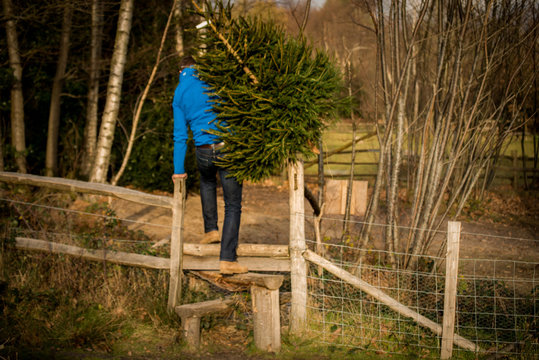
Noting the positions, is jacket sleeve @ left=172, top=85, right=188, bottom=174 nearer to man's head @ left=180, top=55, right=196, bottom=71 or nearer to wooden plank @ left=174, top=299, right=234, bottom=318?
man's head @ left=180, top=55, right=196, bottom=71

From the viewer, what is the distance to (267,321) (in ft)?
14.0

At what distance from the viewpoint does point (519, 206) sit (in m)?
12.0

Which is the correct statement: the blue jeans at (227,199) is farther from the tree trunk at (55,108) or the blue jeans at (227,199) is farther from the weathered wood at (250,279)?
the tree trunk at (55,108)

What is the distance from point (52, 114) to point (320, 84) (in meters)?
7.70

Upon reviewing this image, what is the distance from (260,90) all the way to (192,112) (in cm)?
73

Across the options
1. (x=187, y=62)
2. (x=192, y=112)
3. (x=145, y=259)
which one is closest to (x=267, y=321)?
(x=145, y=259)

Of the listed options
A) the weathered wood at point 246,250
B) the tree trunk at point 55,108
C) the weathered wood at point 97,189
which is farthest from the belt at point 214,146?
the tree trunk at point 55,108

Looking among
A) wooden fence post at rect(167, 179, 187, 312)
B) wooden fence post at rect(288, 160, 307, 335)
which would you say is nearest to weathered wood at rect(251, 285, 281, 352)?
wooden fence post at rect(288, 160, 307, 335)

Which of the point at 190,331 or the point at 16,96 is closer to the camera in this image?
the point at 190,331

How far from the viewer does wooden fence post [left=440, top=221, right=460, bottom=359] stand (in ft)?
13.2

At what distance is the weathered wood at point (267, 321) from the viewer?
4.28 metres

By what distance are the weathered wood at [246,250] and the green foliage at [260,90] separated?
850 millimetres

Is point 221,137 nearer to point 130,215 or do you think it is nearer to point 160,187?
point 130,215

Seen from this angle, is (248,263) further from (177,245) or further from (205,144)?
(205,144)
